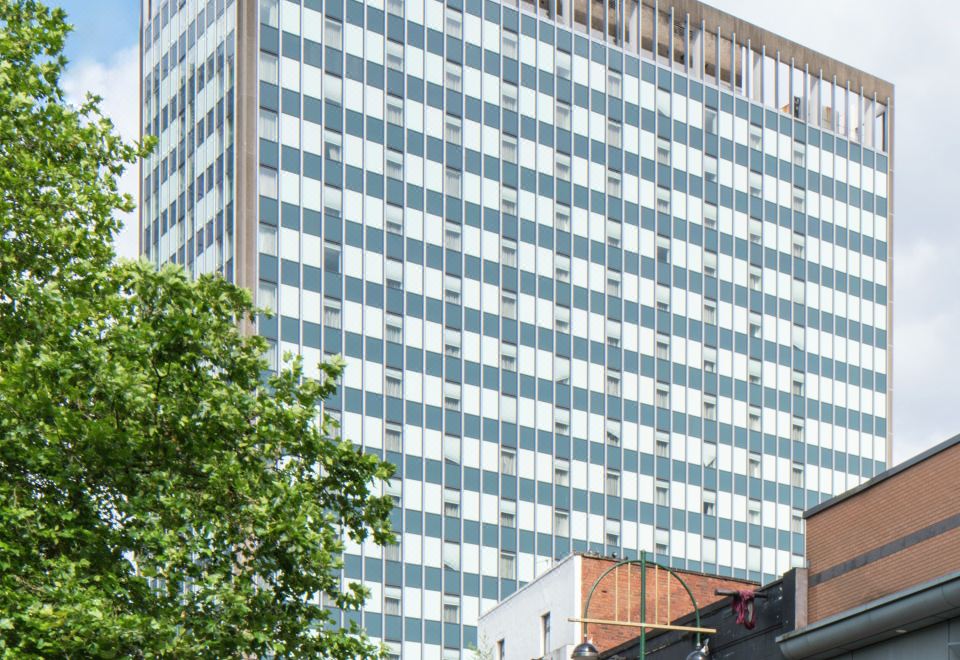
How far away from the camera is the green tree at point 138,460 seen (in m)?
28.9

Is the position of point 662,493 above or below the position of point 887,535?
above

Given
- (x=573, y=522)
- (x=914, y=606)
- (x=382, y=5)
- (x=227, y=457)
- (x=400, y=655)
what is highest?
(x=382, y=5)

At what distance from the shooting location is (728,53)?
396 feet

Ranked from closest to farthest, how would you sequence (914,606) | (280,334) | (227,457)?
(914,606) → (227,457) → (280,334)

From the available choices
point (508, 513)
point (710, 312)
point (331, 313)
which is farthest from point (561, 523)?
point (710, 312)

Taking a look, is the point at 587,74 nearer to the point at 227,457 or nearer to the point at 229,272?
the point at 229,272

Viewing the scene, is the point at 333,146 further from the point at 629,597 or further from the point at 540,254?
the point at 629,597

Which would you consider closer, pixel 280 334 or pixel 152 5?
pixel 280 334

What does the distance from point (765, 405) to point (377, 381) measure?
103 ft

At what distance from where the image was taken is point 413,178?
10069 cm

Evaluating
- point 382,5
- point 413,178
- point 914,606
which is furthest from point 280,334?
point 914,606

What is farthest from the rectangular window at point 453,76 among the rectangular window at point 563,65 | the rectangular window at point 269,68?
the rectangular window at point 269,68

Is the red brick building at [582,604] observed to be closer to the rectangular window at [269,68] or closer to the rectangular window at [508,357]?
the rectangular window at [508,357]

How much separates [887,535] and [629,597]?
2476cm
